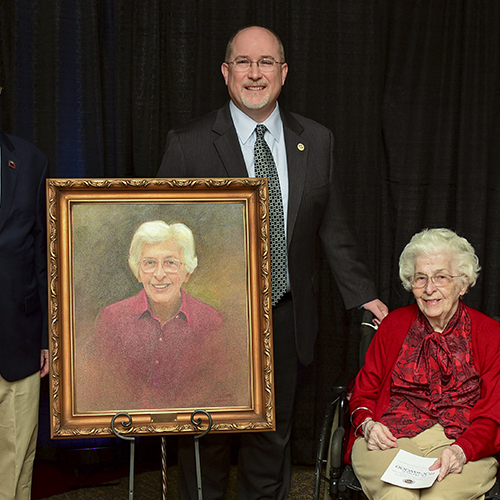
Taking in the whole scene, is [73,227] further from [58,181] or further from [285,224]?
[285,224]

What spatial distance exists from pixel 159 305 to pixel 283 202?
28.4 inches

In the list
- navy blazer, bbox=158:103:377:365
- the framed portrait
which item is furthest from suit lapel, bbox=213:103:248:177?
the framed portrait

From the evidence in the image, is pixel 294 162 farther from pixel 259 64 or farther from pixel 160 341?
pixel 160 341

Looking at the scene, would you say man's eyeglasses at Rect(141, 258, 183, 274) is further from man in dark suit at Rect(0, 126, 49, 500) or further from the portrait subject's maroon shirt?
man in dark suit at Rect(0, 126, 49, 500)

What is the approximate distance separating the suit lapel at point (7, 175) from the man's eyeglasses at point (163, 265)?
0.56 m

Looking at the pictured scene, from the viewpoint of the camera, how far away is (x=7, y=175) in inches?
95.2

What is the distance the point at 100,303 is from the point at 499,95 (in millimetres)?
2511

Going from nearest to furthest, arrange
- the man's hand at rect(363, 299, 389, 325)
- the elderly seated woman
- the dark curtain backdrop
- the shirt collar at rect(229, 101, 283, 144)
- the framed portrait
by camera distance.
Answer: the framed portrait → the elderly seated woman → the shirt collar at rect(229, 101, 283, 144) → the man's hand at rect(363, 299, 389, 325) → the dark curtain backdrop

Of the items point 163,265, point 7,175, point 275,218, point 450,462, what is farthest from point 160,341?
point 450,462

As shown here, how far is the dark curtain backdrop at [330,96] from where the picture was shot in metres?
3.38

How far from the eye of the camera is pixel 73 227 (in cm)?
220

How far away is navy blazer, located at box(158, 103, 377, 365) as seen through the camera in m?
2.63

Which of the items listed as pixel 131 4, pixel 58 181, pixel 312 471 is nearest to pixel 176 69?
pixel 131 4

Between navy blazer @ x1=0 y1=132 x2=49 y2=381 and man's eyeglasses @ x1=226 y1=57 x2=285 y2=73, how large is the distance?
0.84 m
